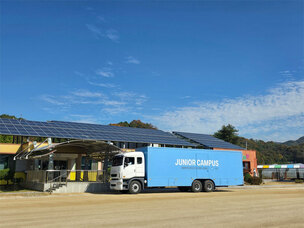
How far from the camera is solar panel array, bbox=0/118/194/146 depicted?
25.9 m

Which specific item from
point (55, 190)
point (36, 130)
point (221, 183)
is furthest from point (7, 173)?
point (221, 183)

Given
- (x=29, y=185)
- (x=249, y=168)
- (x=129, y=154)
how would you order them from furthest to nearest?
1. (x=249, y=168)
2. (x=29, y=185)
3. (x=129, y=154)

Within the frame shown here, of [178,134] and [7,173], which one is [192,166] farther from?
[178,134]

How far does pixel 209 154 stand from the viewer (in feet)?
78.4

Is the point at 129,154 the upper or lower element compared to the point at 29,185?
upper

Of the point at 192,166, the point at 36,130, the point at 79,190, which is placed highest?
the point at 36,130

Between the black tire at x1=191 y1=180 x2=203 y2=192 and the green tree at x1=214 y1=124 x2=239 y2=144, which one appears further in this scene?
the green tree at x1=214 y1=124 x2=239 y2=144

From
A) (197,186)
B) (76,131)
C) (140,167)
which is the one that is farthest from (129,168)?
(76,131)

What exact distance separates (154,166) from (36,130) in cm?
1226

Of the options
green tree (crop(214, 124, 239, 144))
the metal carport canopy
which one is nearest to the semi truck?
the metal carport canopy

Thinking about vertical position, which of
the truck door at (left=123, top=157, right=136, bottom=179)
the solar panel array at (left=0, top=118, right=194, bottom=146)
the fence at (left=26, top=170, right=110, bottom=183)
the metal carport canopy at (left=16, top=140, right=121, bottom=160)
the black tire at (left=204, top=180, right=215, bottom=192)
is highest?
the solar panel array at (left=0, top=118, right=194, bottom=146)

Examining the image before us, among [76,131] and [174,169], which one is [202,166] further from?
[76,131]

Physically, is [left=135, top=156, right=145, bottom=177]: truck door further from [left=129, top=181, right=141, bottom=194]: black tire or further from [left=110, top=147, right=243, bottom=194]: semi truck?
[left=129, top=181, right=141, bottom=194]: black tire

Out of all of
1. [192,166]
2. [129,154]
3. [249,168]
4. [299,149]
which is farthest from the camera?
[299,149]
